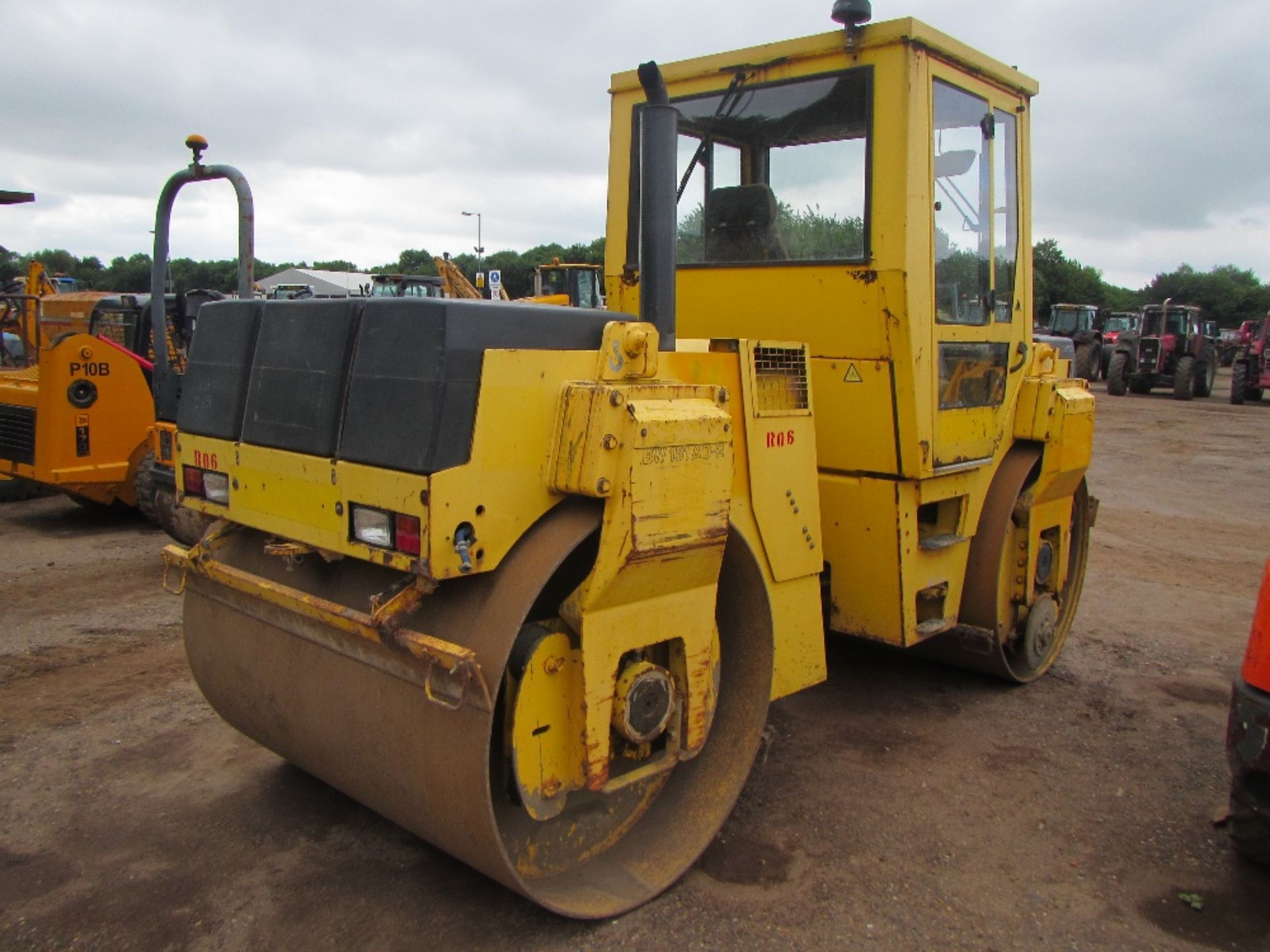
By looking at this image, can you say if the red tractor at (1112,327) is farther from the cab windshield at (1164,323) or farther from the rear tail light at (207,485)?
the rear tail light at (207,485)

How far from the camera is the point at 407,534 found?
246cm

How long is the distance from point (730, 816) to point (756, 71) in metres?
2.68

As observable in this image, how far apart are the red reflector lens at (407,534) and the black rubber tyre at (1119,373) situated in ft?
80.3

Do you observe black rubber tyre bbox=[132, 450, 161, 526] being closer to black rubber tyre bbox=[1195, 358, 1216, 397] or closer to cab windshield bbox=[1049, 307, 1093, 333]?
black rubber tyre bbox=[1195, 358, 1216, 397]

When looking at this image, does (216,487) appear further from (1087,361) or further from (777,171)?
(1087,361)

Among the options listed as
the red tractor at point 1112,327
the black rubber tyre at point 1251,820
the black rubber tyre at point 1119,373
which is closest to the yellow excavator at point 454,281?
the black rubber tyre at point 1251,820

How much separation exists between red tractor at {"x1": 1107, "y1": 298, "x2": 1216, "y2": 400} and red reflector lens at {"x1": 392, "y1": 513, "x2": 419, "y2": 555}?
964 inches

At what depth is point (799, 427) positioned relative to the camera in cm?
330

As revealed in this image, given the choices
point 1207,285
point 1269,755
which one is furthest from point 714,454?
point 1207,285

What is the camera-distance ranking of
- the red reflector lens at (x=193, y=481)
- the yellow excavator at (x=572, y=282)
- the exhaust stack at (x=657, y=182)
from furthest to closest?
1. the yellow excavator at (x=572, y=282)
2. the red reflector lens at (x=193, y=481)
3. the exhaust stack at (x=657, y=182)

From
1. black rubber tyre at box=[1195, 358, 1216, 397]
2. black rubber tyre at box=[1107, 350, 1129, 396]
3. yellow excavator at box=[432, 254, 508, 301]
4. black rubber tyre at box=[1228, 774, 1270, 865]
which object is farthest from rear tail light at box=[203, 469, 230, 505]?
black rubber tyre at box=[1195, 358, 1216, 397]

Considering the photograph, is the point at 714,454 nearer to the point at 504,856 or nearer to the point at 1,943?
the point at 504,856

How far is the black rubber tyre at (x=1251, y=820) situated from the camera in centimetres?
305

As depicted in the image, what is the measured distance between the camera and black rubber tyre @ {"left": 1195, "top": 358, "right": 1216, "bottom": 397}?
24344 mm
